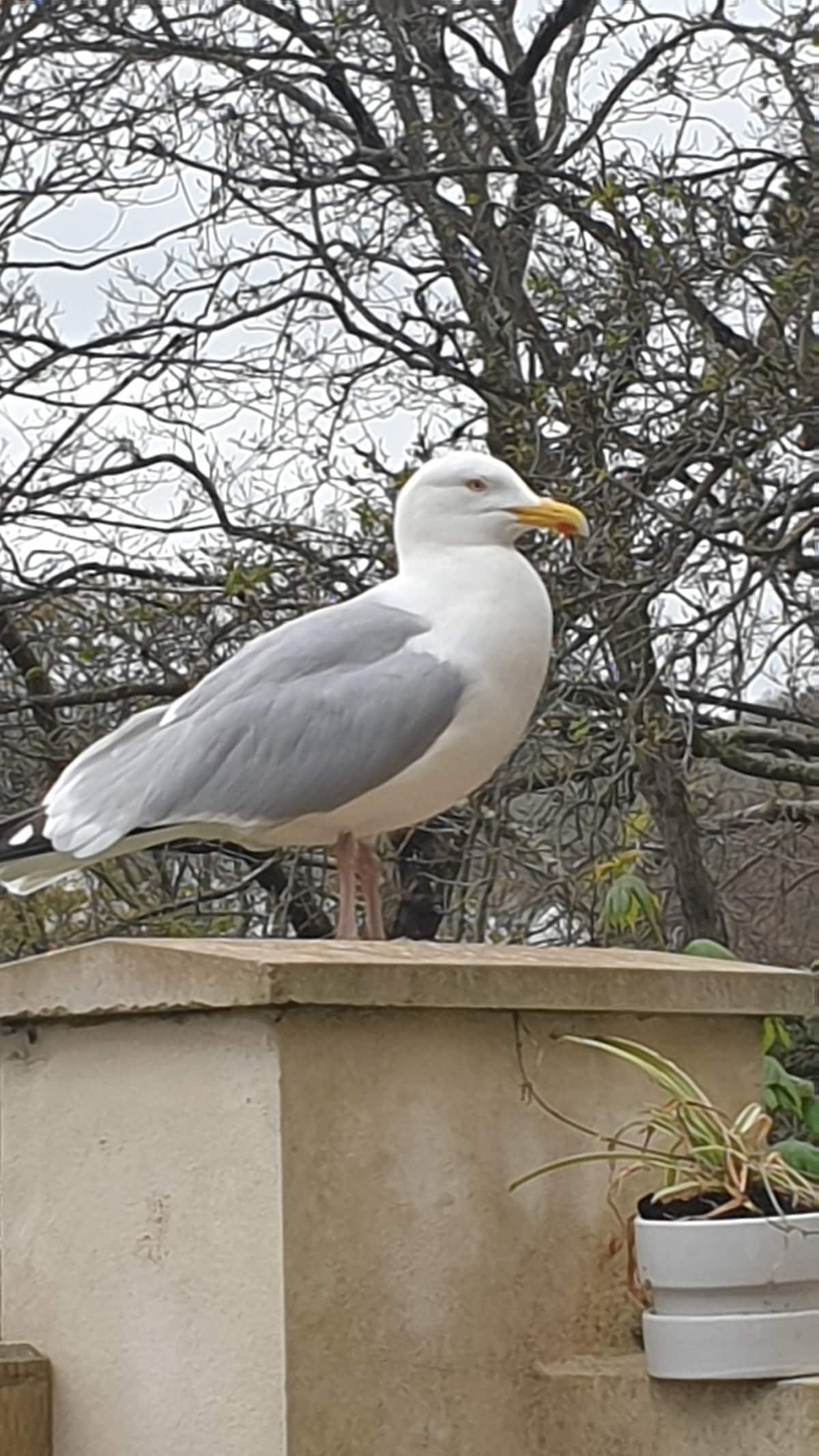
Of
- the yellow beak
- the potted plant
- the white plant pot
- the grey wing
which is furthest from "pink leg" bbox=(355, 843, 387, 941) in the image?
the white plant pot

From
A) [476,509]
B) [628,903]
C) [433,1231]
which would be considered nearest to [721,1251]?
[433,1231]

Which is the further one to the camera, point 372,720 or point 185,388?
point 185,388

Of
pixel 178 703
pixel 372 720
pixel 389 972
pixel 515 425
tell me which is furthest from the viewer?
pixel 515 425

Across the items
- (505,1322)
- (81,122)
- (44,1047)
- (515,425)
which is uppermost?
(81,122)

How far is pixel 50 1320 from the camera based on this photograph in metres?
2.29

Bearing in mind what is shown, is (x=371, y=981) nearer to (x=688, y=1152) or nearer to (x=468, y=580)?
(x=688, y=1152)

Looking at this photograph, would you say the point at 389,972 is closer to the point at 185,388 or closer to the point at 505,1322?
the point at 505,1322

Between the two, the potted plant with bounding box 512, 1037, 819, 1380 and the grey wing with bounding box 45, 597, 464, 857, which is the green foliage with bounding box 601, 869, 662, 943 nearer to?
the grey wing with bounding box 45, 597, 464, 857

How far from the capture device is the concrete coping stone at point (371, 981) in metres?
2.04

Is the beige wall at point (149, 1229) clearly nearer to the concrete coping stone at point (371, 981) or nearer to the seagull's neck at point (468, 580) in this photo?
the concrete coping stone at point (371, 981)

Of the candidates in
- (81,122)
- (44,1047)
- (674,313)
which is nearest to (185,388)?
(81,122)

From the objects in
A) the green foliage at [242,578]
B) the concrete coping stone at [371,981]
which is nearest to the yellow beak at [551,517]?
the concrete coping stone at [371,981]

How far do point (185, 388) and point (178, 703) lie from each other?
2.29 m

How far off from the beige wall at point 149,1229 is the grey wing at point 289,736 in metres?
0.46
